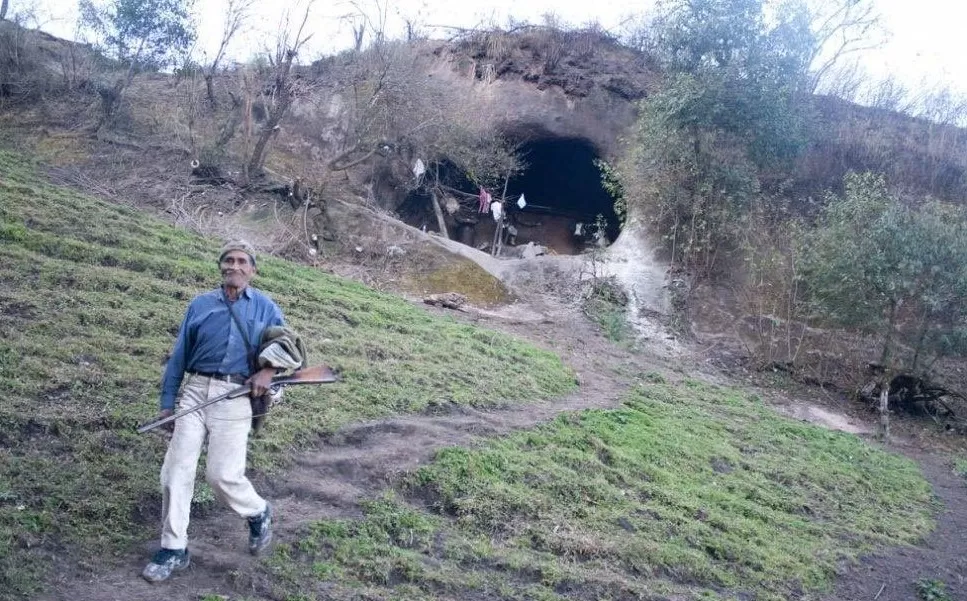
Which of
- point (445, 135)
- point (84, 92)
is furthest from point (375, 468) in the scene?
point (84, 92)

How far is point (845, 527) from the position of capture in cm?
808

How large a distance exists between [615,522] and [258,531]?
3.11 meters

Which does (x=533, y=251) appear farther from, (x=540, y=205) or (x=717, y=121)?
(x=717, y=121)

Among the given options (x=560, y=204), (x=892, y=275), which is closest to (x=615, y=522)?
(x=892, y=275)

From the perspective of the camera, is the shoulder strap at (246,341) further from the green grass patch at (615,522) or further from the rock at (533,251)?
the rock at (533,251)

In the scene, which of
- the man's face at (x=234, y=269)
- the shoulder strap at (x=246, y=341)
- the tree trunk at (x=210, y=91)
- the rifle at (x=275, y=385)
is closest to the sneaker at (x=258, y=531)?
the rifle at (x=275, y=385)

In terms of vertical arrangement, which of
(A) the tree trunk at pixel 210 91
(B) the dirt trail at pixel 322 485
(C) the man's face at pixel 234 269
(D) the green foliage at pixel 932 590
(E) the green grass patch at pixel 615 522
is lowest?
(D) the green foliage at pixel 932 590

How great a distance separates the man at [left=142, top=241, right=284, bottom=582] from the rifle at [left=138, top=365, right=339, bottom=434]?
0.04 metres

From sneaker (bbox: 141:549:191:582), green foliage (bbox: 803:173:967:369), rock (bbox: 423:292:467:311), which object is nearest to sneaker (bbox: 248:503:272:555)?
sneaker (bbox: 141:549:191:582)

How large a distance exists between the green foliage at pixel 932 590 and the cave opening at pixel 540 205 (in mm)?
16940

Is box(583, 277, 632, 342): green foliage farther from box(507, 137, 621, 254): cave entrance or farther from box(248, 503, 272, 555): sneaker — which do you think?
box(248, 503, 272, 555): sneaker

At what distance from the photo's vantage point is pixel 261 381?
4.38 m

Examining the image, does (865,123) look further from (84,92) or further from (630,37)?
(84,92)

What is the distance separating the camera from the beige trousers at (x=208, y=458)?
4090mm
